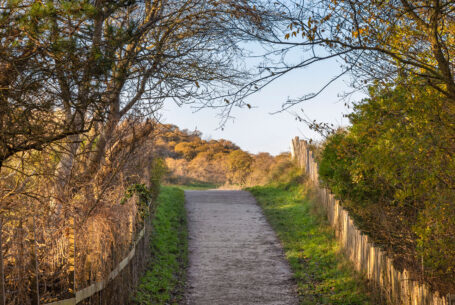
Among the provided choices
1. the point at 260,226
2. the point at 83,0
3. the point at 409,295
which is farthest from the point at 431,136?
the point at 260,226

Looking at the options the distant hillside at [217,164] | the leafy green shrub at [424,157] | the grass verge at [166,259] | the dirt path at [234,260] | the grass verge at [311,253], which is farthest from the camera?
the distant hillside at [217,164]

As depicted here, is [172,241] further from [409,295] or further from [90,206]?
[409,295]

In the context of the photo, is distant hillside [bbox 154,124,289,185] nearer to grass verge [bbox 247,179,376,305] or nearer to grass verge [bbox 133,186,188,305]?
grass verge [bbox 247,179,376,305]

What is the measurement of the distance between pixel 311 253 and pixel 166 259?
127 inches

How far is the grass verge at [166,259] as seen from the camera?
338 inches

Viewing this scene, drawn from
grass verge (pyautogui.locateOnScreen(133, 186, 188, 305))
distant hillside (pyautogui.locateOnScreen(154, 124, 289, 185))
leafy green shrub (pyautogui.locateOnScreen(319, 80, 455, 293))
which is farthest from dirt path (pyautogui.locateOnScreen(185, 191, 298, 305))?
distant hillside (pyautogui.locateOnScreen(154, 124, 289, 185))

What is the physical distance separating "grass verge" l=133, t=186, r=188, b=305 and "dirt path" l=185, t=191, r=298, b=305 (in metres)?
0.23

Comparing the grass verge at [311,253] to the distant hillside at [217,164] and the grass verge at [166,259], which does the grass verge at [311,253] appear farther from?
the distant hillside at [217,164]

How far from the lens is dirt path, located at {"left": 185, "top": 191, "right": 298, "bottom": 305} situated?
28.5 feet

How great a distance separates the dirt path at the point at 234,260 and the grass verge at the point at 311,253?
0.89 feet

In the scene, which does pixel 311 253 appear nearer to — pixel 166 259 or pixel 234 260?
pixel 234 260

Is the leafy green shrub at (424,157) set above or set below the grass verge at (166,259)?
above

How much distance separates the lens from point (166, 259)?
10.9 meters

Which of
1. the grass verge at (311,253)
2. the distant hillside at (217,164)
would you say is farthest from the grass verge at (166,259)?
the distant hillside at (217,164)
